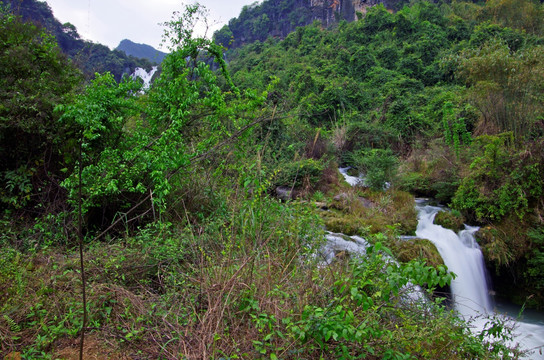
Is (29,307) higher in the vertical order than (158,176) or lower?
lower

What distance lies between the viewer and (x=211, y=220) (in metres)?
4.68

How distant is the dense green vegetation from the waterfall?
297 mm

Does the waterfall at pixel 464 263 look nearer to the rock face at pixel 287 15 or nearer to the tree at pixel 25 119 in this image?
the tree at pixel 25 119

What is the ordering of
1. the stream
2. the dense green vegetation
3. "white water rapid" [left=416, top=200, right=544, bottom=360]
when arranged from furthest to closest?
"white water rapid" [left=416, top=200, right=544, bottom=360] < the stream < the dense green vegetation

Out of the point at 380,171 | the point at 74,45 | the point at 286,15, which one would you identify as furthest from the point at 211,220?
the point at 286,15

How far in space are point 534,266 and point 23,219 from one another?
959 centimetres

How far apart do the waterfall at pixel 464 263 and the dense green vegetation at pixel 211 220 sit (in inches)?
11.7

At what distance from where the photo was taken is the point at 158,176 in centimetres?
448

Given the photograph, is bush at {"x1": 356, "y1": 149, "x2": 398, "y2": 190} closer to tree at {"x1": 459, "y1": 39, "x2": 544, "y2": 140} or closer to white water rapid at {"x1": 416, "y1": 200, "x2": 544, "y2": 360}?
white water rapid at {"x1": 416, "y1": 200, "x2": 544, "y2": 360}

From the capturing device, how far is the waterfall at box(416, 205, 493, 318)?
679cm

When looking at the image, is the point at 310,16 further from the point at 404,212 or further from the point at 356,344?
the point at 356,344

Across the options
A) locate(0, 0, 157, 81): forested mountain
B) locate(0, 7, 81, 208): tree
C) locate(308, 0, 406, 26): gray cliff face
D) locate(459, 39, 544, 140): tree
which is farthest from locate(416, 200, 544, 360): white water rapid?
locate(308, 0, 406, 26): gray cliff face

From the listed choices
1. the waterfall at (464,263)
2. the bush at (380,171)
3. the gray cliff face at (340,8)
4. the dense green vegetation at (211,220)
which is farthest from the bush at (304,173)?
the gray cliff face at (340,8)

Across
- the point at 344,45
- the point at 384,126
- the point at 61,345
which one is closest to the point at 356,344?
the point at 61,345
